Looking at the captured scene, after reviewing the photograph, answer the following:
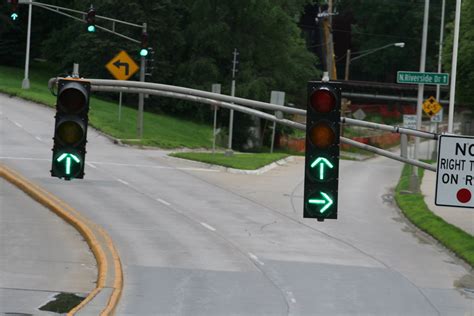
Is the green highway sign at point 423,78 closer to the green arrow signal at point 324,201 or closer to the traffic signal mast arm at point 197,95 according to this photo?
→ the traffic signal mast arm at point 197,95

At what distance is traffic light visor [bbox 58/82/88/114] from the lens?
12367mm

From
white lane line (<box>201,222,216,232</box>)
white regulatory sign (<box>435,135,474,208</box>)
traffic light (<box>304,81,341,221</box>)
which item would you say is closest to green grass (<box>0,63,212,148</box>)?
white lane line (<box>201,222,216,232</box>)

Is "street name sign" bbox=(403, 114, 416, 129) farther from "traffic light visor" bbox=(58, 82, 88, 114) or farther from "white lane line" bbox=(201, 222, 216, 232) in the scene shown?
"traffic light visor" bbox=(58, 82, 88, 114)

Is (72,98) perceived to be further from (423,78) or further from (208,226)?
(208,226)

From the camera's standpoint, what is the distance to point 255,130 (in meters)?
80.1

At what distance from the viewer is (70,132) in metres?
12.4

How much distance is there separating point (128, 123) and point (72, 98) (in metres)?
54.1

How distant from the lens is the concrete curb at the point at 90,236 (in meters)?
20.5

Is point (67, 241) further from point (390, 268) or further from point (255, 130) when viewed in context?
point (255, 130)

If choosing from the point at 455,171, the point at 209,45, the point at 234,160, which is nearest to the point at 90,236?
the point at 455,171

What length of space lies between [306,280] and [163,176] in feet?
64.3

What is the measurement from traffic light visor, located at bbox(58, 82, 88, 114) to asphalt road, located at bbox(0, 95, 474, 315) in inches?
320

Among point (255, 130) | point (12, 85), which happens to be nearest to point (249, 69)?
point (255, 130)

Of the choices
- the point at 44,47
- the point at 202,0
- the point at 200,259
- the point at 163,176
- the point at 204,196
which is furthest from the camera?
the point at 44,47
